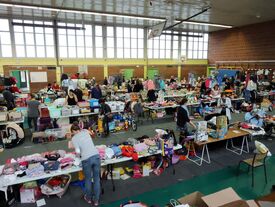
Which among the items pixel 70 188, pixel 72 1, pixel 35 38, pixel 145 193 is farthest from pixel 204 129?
pixel 35 38

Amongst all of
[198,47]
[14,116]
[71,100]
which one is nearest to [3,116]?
[14,116]

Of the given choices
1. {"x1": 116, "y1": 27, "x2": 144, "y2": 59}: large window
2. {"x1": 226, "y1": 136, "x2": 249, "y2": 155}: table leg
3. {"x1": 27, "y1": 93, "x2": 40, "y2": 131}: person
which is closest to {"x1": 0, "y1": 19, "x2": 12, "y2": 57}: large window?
{"x1": 116, "y1": 27, "x2": 144, "y2": 59}: large window

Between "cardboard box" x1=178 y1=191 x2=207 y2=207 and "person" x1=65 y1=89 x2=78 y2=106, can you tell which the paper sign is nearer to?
"cardboard box" x1=178 y1=191 x2=207 y2=207

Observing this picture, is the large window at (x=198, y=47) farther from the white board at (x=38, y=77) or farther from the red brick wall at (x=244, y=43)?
the white board at (x=38, y=77)

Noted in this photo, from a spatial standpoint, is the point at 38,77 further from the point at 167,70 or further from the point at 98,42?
the point at 167,70

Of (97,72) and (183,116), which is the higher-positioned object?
(97,72)

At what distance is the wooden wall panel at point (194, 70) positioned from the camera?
68.7 feet

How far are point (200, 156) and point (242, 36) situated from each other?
50.2ft

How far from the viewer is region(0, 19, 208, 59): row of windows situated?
14438 millimetres

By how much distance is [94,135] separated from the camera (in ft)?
24.3

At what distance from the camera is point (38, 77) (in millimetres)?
15266

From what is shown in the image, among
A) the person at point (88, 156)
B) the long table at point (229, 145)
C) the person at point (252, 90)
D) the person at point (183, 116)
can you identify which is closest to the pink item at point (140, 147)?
the person at point (88, 156)

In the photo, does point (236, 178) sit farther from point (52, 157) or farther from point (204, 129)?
point (52, 157)

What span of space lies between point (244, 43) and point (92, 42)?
39.7ft
